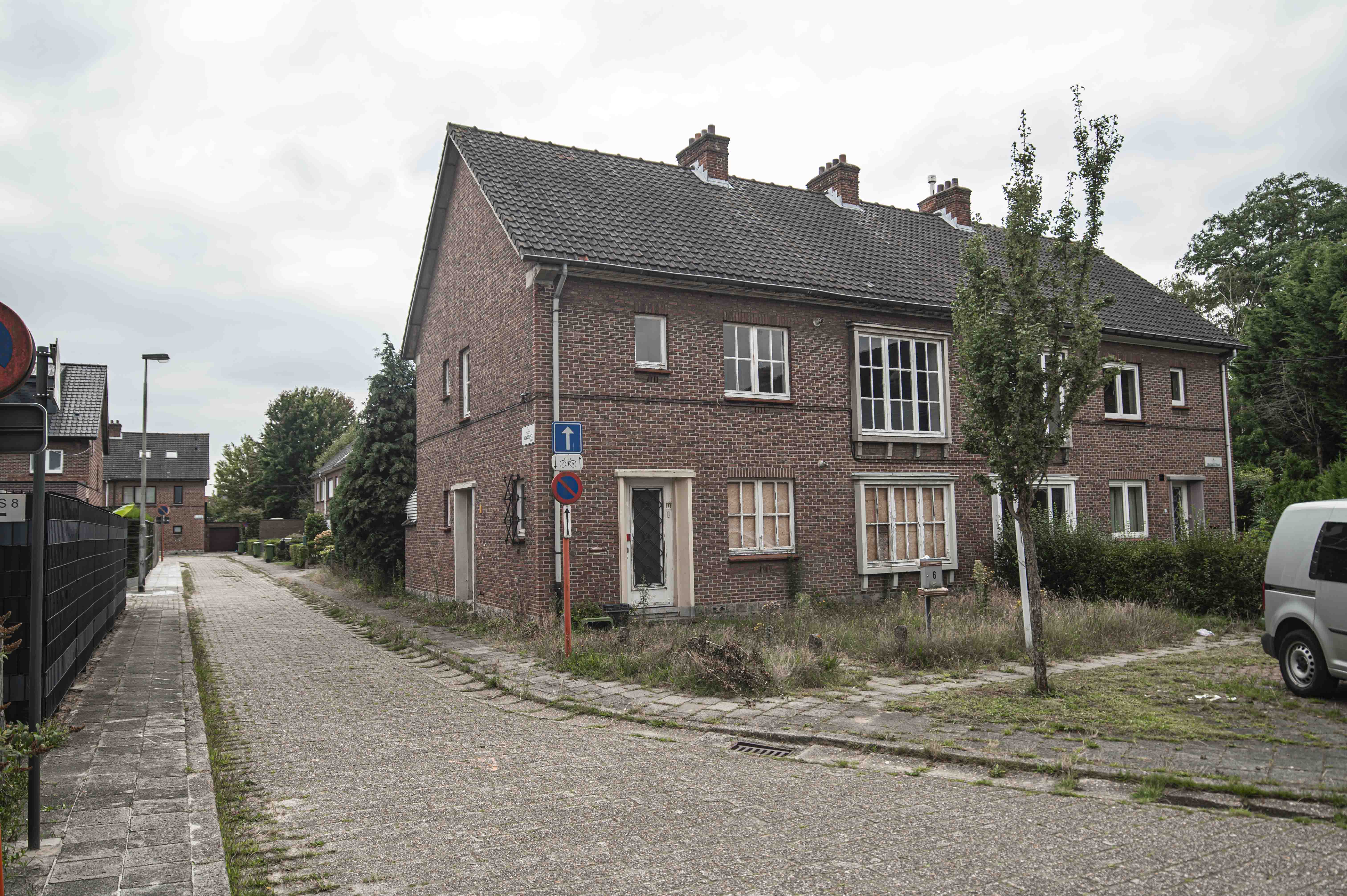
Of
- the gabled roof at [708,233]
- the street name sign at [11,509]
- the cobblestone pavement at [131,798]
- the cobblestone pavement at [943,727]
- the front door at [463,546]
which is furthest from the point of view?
the front door at [463,546]

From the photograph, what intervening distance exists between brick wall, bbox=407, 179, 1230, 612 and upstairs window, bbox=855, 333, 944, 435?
12.9 inches

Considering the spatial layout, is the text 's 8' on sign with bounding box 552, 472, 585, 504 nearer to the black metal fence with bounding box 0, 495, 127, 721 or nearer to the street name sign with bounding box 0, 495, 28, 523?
the black metal fence with bounding box 0, 495, 127, 721

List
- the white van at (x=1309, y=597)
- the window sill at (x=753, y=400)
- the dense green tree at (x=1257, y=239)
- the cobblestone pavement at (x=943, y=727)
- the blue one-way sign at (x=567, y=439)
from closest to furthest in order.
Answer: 1. the cobblestone pavement at (x=943, y=727)
2. the white van at (x=1309, y=597)
3. the blue one-way sign at (x=567, y=439)
4. the window sill at (x=753, y=400)
5. the dense green tree at (x=1257, y=239)

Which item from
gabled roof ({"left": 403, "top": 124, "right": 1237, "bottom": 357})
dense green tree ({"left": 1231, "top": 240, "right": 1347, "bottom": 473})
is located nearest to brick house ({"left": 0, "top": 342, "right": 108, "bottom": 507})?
gabled roof ({"left": 403, "top": 124, "right": 1237, "bottom": 357})

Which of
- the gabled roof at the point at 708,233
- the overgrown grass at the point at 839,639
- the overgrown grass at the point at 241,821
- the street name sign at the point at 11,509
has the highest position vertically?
the gabled roof at the point at 708,233

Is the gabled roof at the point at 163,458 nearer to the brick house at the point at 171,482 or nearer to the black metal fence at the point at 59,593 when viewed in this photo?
the brick house at the point at 171,482

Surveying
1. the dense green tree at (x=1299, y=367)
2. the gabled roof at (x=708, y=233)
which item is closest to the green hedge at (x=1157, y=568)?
the gabled roof at (x=708, y=233)

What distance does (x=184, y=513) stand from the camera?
2689 inches

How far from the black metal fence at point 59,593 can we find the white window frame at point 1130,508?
18.4 metres

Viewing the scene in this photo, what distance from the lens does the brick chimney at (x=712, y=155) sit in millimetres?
20125

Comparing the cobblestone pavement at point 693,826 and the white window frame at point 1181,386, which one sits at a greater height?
the white window frame at point 1181,386

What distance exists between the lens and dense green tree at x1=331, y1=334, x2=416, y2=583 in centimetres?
2369

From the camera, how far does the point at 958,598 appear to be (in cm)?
1644

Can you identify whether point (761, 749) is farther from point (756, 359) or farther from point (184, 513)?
point (184, 513)
